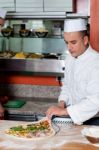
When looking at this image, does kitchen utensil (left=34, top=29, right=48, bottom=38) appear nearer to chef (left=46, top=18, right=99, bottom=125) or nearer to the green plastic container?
the green plastic container

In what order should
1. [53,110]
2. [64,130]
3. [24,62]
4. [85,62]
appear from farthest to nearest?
[24,62] < [85,62] < [53,110] < [64,130]

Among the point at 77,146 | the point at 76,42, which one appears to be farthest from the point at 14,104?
the point at 77,146

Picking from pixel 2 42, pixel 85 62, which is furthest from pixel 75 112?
pixel 2 42

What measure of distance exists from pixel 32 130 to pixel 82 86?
0.59 m

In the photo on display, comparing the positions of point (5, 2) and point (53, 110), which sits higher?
point (5, 2)

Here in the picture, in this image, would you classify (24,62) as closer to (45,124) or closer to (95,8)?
(95,8)

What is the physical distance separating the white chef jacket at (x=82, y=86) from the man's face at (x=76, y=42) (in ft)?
0.18

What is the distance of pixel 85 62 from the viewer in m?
2.54

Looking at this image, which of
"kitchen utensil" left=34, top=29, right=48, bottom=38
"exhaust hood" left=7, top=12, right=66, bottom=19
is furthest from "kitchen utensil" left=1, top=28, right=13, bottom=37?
"kitchen utensil" left=34, top=29, right=48, bottom=38

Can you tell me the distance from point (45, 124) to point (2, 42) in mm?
1693

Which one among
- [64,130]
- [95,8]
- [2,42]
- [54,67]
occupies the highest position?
[95,8]

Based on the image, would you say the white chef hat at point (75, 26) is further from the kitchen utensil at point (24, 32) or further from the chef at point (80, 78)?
the kitchen utensil at point (24, 32)

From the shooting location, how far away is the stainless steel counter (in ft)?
11.3

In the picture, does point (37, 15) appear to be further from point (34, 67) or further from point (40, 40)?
point (34, 67)
